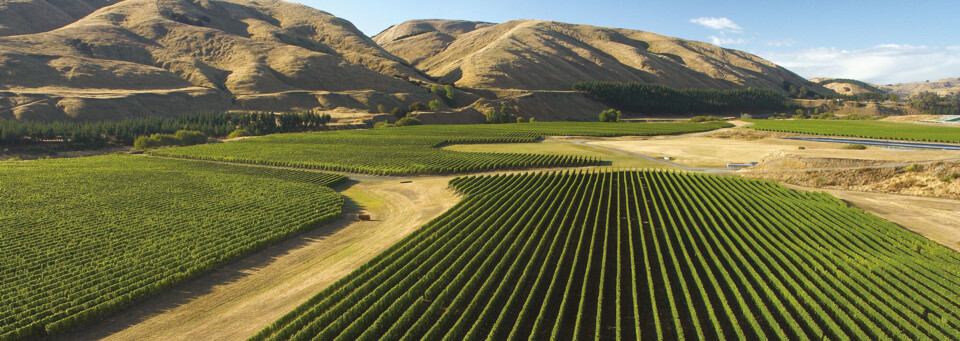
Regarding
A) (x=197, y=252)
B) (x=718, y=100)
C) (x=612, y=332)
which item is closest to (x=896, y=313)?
(x=612, y=332)

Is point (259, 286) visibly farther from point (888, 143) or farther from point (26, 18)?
point (26, 18)

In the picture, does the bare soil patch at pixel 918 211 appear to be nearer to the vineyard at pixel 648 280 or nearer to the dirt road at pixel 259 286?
the vineyard at pixel 648 280

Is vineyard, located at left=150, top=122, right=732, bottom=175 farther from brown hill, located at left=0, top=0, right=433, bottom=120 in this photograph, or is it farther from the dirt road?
brown hill, located at left=0, top=0, right=433, bottom=120

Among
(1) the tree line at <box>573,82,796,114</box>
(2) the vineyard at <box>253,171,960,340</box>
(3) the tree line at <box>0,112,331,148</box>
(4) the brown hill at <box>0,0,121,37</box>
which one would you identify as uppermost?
(4) the brown hill at <box>0,0,121,37</box>

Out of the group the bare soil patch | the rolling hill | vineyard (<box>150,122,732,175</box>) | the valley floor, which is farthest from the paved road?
the rolling hill

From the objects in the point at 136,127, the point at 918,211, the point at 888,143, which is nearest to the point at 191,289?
the point at 918,211

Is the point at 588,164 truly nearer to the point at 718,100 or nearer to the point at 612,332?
the point at 612,332

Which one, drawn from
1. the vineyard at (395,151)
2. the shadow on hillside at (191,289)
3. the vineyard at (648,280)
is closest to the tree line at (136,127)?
the vineyard at (395,151)
